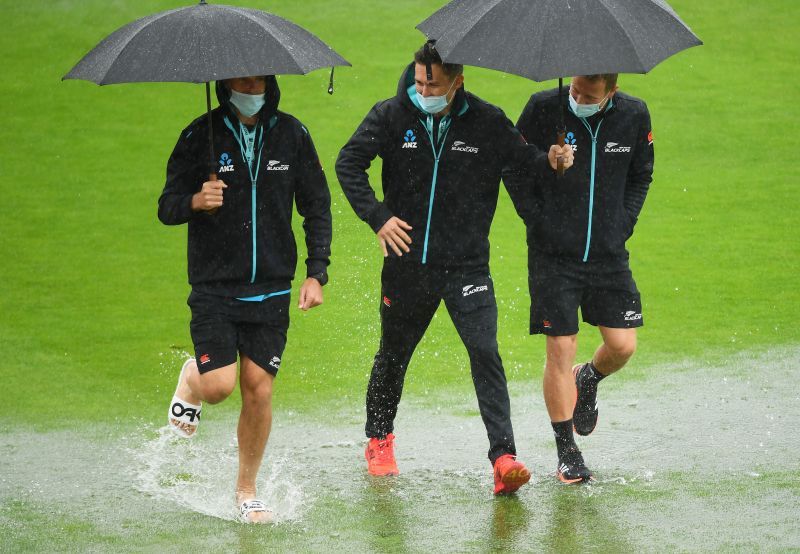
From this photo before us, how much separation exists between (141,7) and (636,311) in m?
12.0

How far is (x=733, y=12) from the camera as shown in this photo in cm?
1719

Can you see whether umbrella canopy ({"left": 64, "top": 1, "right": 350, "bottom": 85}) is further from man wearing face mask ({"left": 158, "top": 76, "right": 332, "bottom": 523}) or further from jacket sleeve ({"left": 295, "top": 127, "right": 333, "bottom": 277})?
jacket sleeve ({"left": 295, "top": 127, "right": 333, "bottom": 277})

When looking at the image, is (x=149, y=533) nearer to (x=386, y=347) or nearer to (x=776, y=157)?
(x=386, y=347)

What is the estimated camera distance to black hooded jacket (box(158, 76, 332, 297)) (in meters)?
5.97

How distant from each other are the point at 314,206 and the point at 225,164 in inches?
17.8

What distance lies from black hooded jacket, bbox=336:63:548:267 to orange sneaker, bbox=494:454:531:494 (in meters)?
0.90

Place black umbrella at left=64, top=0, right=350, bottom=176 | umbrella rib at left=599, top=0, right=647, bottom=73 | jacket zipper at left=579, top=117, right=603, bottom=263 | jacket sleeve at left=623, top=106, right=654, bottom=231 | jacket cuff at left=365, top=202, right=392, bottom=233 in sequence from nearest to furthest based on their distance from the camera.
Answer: black umbrella at left=64, top=0, right=350, bottom=176 < umbrella rib at left=599, top=0, right=647, bottom=73 < jacket cuff at left=365, top=202, right=392, bottom=233 < jacket zipper at left=579, top=117, right=603, bottom=263 < jacket sleeve at left=623, top=106, right=654, bottom=231

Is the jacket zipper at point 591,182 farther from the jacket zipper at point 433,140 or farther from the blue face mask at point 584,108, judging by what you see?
the jacket zipper at point 433,140

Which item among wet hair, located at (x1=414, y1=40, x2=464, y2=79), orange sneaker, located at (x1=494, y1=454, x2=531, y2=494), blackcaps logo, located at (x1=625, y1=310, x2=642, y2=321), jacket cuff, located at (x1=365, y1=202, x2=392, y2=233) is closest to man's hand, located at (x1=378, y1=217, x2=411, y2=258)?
jacket cuff, located at (x1=365, y1=202, x2=392, y2=233)

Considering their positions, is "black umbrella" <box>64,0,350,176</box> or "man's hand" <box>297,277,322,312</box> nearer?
"black umbrella" <box>64,0,350,176</box>

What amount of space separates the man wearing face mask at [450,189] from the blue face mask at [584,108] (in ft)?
0.86

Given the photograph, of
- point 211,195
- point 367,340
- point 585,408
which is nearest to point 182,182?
A: point 211,195

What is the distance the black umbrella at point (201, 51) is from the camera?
222 inches

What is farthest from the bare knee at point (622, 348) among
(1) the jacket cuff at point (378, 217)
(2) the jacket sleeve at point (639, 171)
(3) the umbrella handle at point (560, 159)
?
(1) the jacket cuff at point (378, 217)
